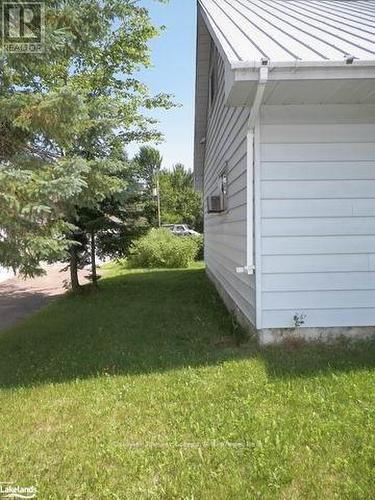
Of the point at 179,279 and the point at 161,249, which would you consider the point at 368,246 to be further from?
the point at 161,249

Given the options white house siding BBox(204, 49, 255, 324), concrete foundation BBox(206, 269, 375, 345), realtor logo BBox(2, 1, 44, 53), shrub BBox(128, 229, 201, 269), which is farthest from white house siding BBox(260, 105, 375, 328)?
shrub BBox(128, 229, 201, 269)

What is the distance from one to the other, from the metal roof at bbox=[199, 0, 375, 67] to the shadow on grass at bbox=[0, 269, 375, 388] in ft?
9.81

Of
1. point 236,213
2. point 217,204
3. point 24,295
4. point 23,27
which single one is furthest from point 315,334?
point 24,295

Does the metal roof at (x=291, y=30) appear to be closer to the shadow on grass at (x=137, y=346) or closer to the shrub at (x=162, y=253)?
the shadow on grass at (x=137, y=346)

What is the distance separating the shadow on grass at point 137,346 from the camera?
16.1 ft

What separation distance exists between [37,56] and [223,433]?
440cm

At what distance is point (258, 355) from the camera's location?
16.5ft

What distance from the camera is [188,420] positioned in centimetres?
368

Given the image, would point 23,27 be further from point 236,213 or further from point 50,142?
point 236,213

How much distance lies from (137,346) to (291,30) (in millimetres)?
4579

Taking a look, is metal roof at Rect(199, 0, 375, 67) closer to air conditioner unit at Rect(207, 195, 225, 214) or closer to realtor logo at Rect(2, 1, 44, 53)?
realtor logo at Rect(2, 1, 44, 53)

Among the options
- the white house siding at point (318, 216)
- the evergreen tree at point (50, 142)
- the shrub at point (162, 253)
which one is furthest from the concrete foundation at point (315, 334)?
the shrub at point (162, 253)

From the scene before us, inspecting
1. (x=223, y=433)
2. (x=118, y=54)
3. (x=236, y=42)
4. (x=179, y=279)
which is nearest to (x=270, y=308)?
(x=223, y=433)

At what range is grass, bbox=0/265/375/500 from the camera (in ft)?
9.36
